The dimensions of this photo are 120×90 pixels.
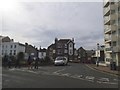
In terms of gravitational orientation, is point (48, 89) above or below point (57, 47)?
below

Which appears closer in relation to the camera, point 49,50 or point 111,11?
point 111,11

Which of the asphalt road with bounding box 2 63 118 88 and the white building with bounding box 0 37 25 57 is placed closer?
the asphalt road with bounding box 2 63 118 88

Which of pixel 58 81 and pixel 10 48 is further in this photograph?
pixel 10 48

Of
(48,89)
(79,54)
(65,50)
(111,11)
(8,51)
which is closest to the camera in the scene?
(48,89)

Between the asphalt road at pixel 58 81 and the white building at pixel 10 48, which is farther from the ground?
the white building at pixel 10 48

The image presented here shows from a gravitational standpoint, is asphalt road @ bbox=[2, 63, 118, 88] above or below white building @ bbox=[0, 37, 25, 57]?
below

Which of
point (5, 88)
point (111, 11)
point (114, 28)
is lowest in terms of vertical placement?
point (5, 88)

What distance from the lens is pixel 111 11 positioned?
4369 centimetres

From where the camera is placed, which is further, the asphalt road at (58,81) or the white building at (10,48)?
the white building at (10,48)

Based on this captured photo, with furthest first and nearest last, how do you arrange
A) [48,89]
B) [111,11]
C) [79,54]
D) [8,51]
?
[79,54], [8,51], [111,11], [48,89]

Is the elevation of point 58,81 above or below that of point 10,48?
below

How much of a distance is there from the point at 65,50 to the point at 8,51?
89.3 feet

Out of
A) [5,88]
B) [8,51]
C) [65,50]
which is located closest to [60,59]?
[5,88]

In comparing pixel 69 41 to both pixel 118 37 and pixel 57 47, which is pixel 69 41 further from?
pixel 118 37
